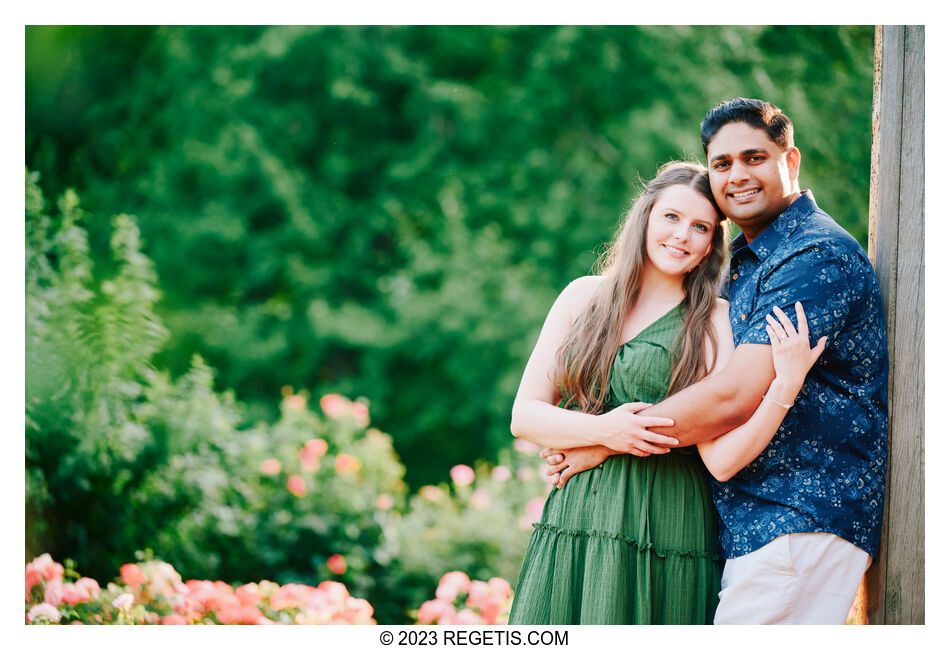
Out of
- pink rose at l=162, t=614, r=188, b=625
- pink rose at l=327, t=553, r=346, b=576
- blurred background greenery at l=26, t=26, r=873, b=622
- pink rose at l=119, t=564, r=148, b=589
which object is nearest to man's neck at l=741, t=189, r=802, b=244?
pink rose at l=327, t=553, r=346, b=576

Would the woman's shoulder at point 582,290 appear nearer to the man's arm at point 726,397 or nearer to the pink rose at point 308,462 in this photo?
the man's arm at point 726,397

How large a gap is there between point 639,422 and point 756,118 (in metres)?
0.95

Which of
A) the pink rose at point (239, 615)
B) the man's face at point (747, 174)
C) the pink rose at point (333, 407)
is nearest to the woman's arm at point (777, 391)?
the man's face at point (747, 174)

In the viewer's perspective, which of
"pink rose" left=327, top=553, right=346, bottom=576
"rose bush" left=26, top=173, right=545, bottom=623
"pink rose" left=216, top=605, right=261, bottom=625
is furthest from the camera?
"pink rose" left=327, top=553, right=346, bottom=576

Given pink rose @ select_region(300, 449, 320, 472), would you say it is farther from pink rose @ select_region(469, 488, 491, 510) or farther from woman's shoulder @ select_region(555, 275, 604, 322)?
woman's shoulder @ select_region(555, 275, 604, 322)

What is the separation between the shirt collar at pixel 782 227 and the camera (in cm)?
237

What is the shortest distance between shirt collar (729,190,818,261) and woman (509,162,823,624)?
5.5 inches

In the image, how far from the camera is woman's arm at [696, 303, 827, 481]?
2.16 m

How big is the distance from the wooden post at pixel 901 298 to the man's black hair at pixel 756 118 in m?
0.42

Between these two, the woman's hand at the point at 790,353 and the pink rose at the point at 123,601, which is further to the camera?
the pink rose at the point at 123,601

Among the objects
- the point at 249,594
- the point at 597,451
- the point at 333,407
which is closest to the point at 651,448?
the point at 597,451

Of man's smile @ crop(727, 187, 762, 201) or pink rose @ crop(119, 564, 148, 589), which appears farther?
pink rose @ crop(119, 564, 148, 589)

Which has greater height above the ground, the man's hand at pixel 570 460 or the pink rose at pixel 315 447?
the pink rose at pixel 315 447
